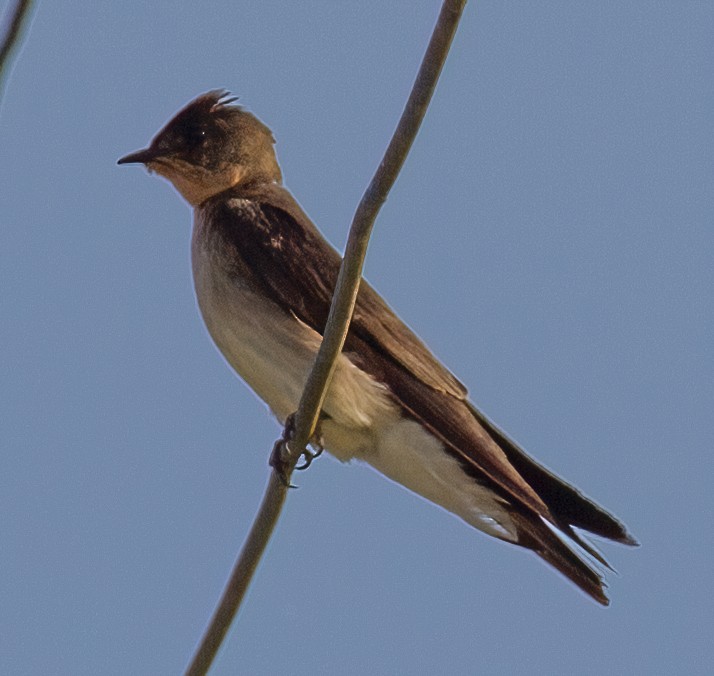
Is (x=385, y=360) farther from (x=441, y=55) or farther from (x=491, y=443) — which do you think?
(x=441, y=55)

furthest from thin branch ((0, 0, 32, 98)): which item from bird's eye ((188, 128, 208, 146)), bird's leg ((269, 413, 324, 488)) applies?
bird's eye ((188, 128, 208, 146))

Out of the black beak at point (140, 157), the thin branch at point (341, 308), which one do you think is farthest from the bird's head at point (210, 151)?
the thin branch at point (341, 308)

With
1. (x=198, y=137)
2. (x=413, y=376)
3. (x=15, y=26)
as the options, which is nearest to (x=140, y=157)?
(x=198, y=137)

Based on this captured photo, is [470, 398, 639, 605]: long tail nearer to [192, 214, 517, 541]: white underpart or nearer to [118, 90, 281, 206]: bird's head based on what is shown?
[192, 214, 517, 541]: white underpart

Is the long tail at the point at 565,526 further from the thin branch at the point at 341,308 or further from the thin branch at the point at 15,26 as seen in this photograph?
the thin branch at the point at 15,26

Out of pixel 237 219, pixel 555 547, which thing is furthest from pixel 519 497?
pixel 237 219

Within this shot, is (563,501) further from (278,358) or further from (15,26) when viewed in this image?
(15,26)
